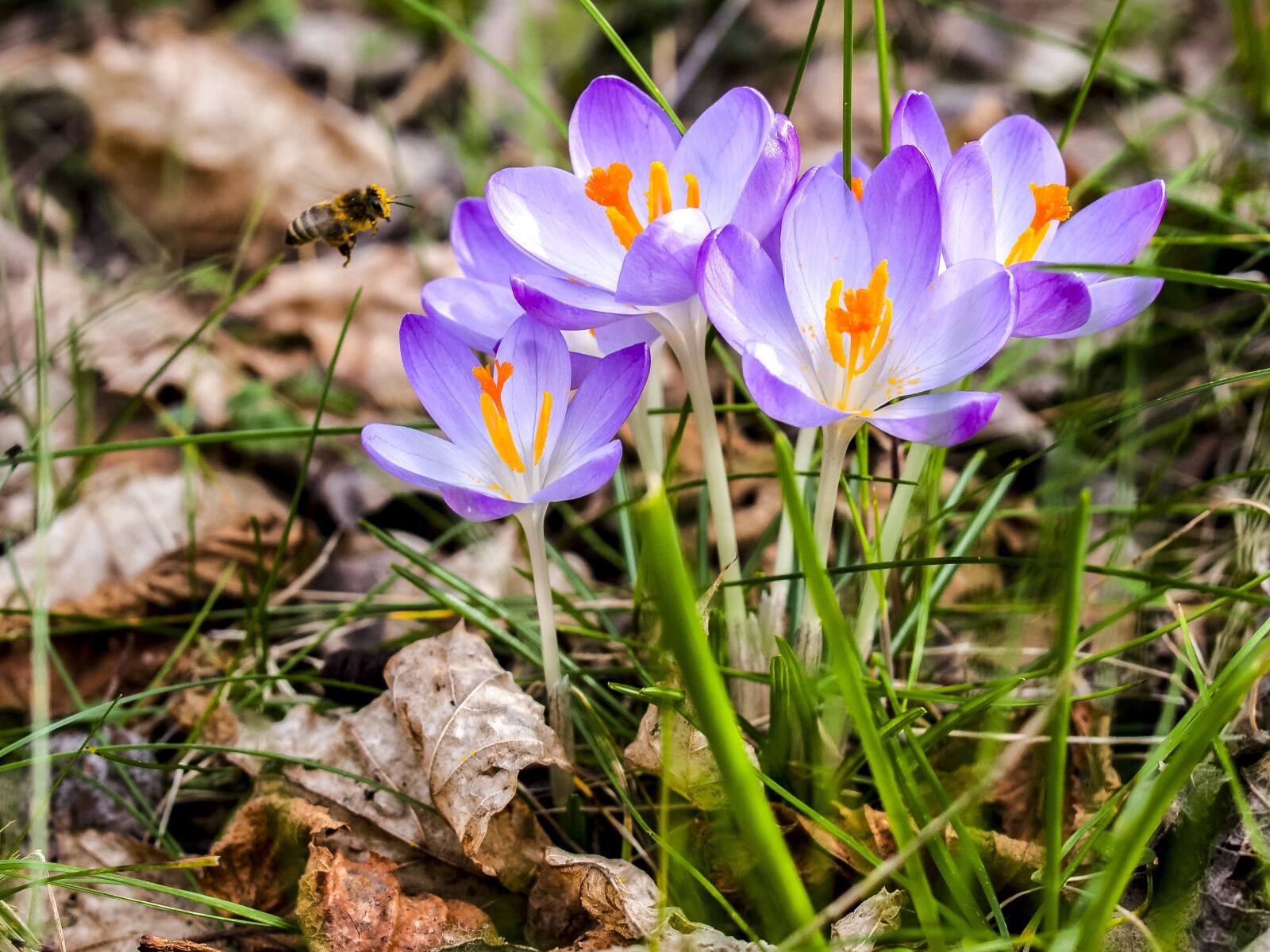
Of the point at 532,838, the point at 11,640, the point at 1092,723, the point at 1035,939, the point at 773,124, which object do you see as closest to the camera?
the point at 1035,939

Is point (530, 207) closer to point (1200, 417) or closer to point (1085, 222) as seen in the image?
point (1085, 222)

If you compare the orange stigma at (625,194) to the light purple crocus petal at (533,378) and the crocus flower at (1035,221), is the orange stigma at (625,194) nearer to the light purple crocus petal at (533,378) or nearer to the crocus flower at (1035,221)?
the light purple crocus petal at (533,378)

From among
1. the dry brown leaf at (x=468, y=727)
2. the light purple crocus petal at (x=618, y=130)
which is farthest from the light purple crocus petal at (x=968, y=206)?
the dry brown leaf at (x=468, y=727)

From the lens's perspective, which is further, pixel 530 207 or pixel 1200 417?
pixel 1200 417

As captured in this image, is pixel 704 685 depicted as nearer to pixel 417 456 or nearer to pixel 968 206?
pixel 417 456

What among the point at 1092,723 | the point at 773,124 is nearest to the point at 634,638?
the point at 1092,723

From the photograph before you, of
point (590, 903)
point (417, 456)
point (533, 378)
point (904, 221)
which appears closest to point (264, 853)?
point (590, 903)

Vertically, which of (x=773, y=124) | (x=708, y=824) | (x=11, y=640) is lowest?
(x=11, y=640)
